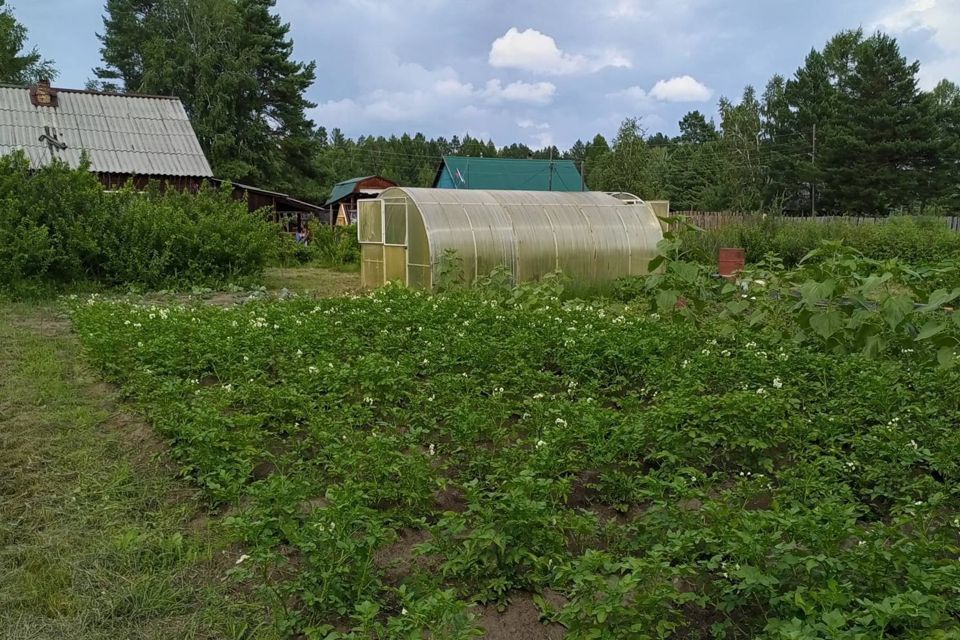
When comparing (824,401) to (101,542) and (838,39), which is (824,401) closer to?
(101,542)

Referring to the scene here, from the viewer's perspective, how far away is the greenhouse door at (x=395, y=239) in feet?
46.5

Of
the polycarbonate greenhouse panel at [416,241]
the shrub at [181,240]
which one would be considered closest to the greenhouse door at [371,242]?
the polycarbonate greenhouse panel at [416,241]

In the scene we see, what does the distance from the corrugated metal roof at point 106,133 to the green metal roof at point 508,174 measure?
1917cm

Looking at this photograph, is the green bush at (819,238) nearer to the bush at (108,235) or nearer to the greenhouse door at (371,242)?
the greenhouse door at (371,242)

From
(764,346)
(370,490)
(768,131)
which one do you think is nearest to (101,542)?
(370,490)

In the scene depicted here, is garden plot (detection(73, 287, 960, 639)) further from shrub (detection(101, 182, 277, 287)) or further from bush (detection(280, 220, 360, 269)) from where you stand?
bush (detection(280, 220, 360, 269))

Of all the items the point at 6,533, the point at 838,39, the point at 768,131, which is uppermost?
the point at 838,39

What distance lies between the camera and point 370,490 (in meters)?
3.57

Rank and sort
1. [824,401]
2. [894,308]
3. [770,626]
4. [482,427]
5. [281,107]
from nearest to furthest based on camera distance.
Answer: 1. [770,626]
2. [482,427]
3. [824,401]
4. [894,308]
5. [281,107]

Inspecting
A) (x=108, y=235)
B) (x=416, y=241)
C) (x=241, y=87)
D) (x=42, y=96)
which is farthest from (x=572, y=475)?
(x=241, y=87)

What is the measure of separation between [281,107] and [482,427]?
41.4 meters

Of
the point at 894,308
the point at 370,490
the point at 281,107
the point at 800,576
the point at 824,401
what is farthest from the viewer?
the point at 281,107

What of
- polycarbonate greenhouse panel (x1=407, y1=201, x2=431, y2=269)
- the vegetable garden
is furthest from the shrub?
Answer: the vegetable garden

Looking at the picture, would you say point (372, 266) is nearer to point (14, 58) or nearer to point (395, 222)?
point (395, 222)
